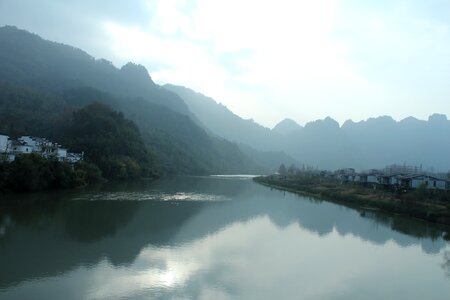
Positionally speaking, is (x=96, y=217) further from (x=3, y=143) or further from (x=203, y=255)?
(x=3, y=143)

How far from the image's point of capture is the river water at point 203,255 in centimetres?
927

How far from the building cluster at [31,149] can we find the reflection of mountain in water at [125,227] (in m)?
8.27

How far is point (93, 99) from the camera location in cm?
7506

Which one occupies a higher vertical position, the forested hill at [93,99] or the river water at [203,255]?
the forested hill at [93,99]

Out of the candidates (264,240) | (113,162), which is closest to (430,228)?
(264,240)

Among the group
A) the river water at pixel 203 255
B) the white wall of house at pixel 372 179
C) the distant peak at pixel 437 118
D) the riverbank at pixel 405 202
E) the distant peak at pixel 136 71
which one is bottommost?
the river water at pixel 203 255

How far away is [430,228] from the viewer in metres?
21.6

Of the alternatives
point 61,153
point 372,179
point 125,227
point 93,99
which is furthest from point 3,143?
point 93,99

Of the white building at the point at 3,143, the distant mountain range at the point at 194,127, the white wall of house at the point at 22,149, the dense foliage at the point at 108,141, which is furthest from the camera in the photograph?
the distant mountain range at the point at 194,127

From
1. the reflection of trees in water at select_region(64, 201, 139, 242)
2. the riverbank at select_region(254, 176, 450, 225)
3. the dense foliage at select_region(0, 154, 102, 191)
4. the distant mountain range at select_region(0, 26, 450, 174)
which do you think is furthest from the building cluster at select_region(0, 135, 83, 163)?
the riverbank at select_region(254, 176, 450, 225)

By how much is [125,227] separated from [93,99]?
63340mm

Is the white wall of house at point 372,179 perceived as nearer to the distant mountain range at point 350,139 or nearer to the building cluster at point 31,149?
the building cluster at point 31,149

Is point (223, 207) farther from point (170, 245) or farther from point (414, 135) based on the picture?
point (414, 135)

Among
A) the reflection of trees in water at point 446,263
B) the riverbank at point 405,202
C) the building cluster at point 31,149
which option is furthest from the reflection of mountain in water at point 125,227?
the building cluster at point 31,149
